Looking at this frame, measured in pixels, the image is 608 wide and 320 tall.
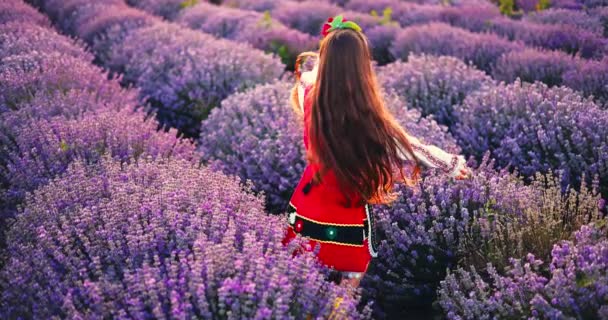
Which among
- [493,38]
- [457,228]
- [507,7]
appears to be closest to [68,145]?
[457,228]

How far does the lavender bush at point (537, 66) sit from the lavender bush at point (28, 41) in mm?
3934

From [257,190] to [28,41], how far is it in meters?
2.69

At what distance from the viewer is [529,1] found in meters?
8.25

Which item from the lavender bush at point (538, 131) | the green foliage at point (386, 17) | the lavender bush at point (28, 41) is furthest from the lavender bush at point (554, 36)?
the lavender bush at point (28, 41)

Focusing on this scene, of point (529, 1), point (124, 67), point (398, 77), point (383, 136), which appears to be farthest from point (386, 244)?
point (529, 1)

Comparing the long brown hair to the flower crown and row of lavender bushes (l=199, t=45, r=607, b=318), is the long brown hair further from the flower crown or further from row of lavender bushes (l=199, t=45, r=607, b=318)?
row of lavender bushes (l=199, t=45, r=607, b=318)

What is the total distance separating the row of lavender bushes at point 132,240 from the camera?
6.20 ft

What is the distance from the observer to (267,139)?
3.79 metres

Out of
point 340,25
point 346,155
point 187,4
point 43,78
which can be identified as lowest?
point 187,4

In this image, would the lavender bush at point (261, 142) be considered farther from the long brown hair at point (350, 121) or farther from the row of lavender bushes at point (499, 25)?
the row of lavender bushes at point (499, 25)

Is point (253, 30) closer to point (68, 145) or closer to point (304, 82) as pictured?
point (68, 145)

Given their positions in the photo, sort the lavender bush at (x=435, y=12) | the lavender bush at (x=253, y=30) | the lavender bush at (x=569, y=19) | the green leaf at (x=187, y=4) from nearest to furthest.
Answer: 1. the lavender bush at (x=569, y=19)
2. the lavender bush at (x=253, y=30)
3. the lavender bush at (x=435, y=12)
4. the green leaf at (x=187, y=4)

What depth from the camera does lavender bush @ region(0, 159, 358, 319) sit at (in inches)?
73.9

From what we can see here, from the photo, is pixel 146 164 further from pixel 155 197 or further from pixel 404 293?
pixel 404 293
